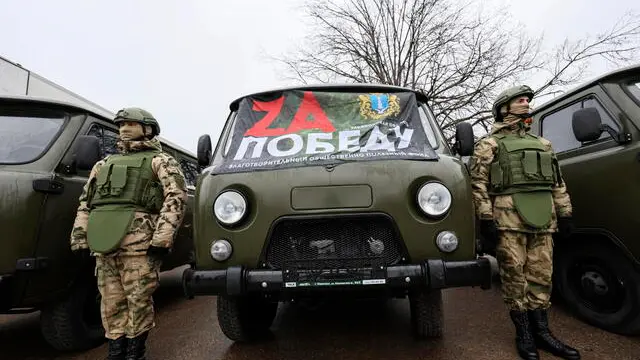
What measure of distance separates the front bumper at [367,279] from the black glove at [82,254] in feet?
3.62

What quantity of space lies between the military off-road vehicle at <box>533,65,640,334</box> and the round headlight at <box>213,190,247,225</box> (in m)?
2.72

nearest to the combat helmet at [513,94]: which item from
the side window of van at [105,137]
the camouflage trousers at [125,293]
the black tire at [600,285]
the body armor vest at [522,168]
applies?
the body armor vest at [522,168]

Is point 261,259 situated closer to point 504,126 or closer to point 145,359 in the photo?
point 145,359

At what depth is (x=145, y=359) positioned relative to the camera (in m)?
3.09

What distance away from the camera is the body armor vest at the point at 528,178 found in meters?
2.97

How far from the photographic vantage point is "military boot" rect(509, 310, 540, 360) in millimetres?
A: 2867

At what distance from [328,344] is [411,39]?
1734cm

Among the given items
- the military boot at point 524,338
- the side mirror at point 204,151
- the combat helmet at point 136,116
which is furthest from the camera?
the side mirror at point 204,151

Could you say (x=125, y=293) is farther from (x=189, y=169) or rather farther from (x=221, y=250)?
(x=189, y=169)

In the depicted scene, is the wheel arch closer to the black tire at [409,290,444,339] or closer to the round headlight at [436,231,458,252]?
the black tire at [409,290,444,339]

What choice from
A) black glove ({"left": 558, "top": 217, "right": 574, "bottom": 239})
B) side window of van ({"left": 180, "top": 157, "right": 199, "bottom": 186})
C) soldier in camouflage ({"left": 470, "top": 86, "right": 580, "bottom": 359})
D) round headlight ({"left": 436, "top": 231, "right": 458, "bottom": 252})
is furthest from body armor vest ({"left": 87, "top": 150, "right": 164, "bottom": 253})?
black glove ({"left": 558, "top": 217, "right": 574, "bottom": 239})

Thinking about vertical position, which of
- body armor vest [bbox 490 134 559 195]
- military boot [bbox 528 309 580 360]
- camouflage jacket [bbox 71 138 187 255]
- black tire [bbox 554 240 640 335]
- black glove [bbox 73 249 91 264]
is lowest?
military boot [bbox 528 309 580 360]

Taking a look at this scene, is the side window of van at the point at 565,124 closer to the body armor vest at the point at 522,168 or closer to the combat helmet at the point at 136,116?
the body armor vest at the point at 522,168

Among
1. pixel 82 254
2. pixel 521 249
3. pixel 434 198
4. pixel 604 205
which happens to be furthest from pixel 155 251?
pixel 604 205
